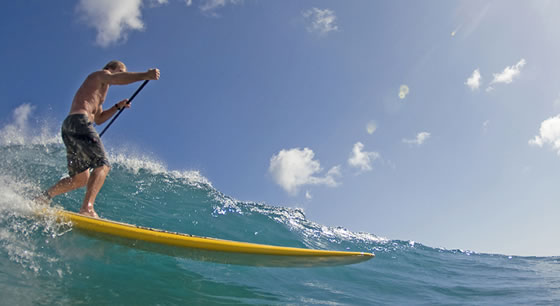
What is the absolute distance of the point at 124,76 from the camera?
10.7 feet

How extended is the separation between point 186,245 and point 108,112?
1.93 metres

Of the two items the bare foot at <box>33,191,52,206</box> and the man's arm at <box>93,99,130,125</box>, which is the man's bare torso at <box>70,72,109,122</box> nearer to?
the man's arm at <box>93,99,130,125</box>

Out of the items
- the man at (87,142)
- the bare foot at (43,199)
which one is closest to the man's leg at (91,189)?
the man at (87,142)

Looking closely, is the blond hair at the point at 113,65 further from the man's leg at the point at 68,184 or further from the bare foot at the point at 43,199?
the bare foot at the point at 43,199

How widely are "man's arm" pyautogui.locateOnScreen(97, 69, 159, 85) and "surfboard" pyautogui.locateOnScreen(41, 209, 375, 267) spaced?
1.35 meters

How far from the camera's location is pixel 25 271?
3385 mm

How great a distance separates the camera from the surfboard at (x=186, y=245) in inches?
119

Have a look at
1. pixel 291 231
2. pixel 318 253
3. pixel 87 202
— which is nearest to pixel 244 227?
pixel 291 231

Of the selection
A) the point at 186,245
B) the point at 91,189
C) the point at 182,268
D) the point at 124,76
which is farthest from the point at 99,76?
the point at 182,268

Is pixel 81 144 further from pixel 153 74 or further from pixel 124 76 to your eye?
pixel 153 74

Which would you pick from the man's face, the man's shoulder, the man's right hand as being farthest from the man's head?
the man's right hand

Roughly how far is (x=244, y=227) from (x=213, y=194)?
2.46 meters

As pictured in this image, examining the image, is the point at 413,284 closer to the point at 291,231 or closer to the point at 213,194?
the point at 291,231

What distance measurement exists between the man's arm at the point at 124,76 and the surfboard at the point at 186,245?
1353mm
